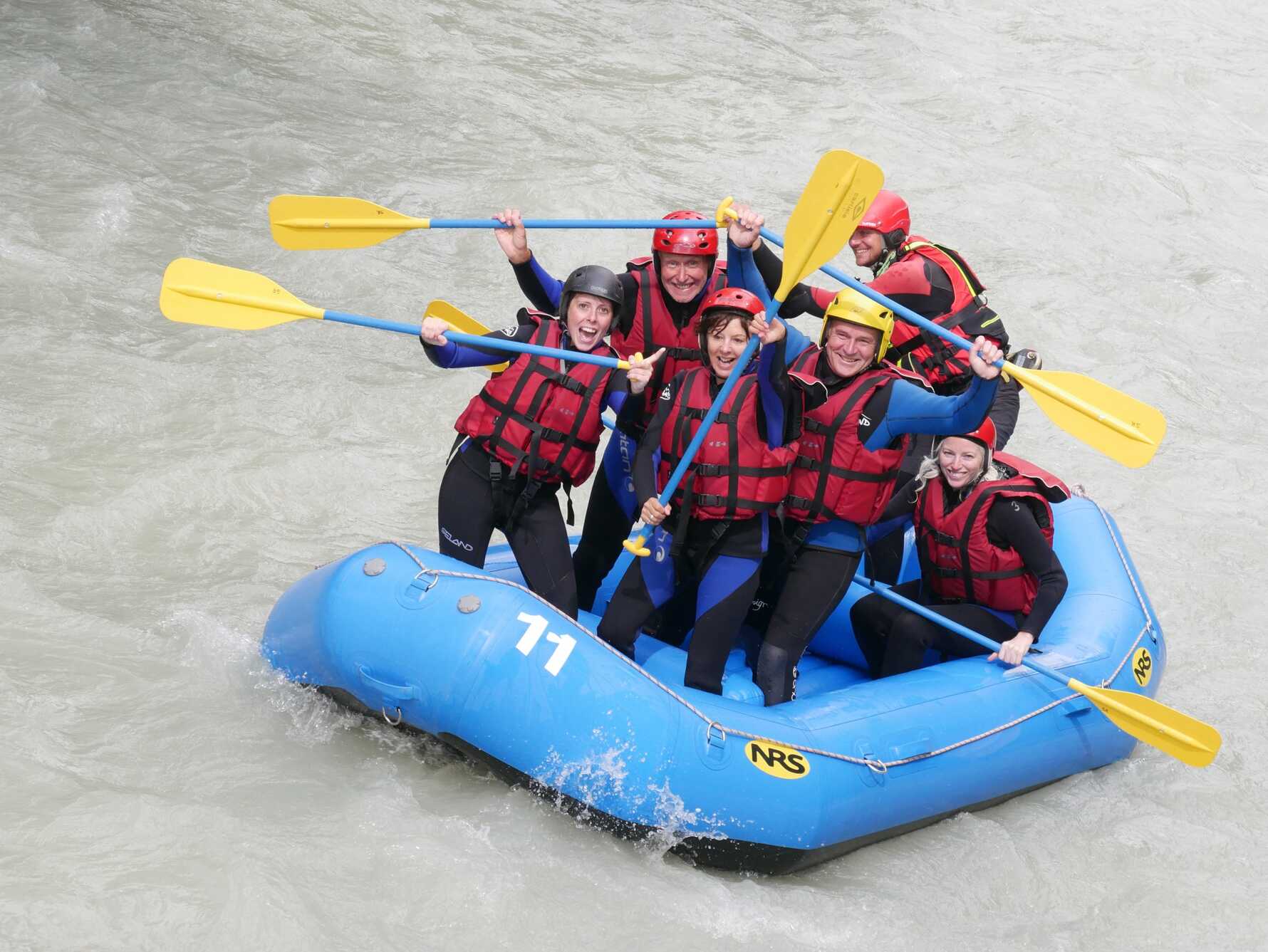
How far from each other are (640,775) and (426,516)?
7.80ft

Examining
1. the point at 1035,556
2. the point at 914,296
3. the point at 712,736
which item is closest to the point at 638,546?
the point at 712,736

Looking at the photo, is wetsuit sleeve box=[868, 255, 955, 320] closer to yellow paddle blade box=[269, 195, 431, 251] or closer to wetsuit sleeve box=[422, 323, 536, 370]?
wetsuit sleeve box=[422, 323, 536, 370]

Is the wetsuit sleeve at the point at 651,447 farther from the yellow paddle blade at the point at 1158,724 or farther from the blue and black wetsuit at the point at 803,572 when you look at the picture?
the yellow paddle blade at the point at 1158,724

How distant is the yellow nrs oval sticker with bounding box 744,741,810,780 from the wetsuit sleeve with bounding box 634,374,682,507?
2.21 ft

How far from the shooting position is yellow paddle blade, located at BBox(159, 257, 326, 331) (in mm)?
3637

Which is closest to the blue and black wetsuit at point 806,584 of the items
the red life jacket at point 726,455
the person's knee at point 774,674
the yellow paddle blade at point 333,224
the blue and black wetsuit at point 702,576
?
the person's knee at point 774,674

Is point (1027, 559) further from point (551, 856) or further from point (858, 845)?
point (551, 856)

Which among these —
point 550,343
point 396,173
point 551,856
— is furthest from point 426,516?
point 396,173

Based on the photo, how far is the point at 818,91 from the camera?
9.72m

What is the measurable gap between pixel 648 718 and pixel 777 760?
33 centimetres

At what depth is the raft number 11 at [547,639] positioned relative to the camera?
123 inches

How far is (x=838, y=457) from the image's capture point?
11.3 feet

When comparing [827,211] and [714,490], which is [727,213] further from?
[714,490]

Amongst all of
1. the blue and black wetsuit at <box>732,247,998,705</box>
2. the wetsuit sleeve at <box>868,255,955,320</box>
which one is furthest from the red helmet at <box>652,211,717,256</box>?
the wetsuit sleeve at <box>868,255,955,320</box>
